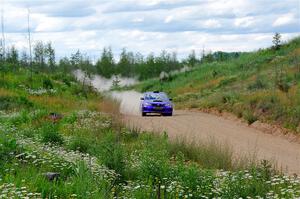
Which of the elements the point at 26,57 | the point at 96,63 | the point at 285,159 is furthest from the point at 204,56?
the point at 285,159

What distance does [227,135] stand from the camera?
22609 millimetres

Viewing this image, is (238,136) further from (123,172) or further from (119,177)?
(119,177)

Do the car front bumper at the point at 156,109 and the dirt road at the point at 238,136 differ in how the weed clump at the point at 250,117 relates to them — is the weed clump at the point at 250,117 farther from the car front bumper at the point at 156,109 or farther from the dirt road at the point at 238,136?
the car front bumper at the point at 156,109

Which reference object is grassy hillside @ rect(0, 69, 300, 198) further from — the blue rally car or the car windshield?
the car windshield

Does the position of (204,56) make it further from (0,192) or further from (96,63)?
(0,192)

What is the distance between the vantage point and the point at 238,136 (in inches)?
877

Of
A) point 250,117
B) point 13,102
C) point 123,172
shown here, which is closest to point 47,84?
point 13,102

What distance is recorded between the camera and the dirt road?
675 inches

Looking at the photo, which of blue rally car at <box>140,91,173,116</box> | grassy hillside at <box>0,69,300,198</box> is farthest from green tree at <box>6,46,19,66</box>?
grassy hillside at <box>0,69,300,198</box>

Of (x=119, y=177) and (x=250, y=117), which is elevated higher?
(x=119, y=177)

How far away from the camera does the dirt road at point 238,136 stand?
17.2 m

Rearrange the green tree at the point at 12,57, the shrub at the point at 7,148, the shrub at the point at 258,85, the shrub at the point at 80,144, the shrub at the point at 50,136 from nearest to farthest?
the shrub at the point at 7,148 → the shrub at the point at 80,144 → the shrub at the point at 50,136 → the shrub at the point at 258,85 → the green tree at the point at 12,57

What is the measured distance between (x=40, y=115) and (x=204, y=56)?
294 feet

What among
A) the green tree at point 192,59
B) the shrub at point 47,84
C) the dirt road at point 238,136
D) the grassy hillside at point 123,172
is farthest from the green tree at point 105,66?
the grassy hillside at point 123,172
